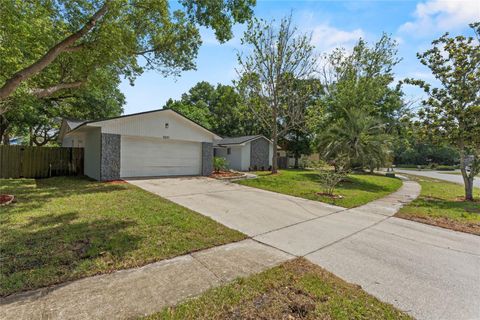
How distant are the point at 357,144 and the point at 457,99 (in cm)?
500

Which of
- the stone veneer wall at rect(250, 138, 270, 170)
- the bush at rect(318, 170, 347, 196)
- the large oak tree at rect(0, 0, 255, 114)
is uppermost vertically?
the large oak tree at rect(0, 0, 255, 114)

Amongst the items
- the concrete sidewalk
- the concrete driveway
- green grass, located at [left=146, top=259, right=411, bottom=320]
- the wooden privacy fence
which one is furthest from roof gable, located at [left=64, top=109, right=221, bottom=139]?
green grass, located at [left=146, top=259, right=411, bottom=320]

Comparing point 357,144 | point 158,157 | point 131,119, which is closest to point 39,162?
point 131,119

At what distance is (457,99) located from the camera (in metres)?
10.4

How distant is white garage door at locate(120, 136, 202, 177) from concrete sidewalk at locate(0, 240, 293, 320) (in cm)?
990

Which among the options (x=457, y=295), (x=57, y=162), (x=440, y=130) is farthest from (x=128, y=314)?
(x=440, y=130)

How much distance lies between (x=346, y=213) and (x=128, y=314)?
6551 mm

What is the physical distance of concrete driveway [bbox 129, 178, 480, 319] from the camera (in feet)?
9.50

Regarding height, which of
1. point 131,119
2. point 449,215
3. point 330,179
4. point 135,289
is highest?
point 131,119

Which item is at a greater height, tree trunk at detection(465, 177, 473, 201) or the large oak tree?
the large oak tree

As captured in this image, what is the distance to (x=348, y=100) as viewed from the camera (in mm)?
21688

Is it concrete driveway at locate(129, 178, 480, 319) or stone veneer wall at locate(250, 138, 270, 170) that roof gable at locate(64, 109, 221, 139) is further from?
stone veneer wall at locate(250, 138, 270, 170)

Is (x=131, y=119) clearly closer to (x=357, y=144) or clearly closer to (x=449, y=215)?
(x=357, y=144)

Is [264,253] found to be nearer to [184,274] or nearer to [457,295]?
[184,274]
